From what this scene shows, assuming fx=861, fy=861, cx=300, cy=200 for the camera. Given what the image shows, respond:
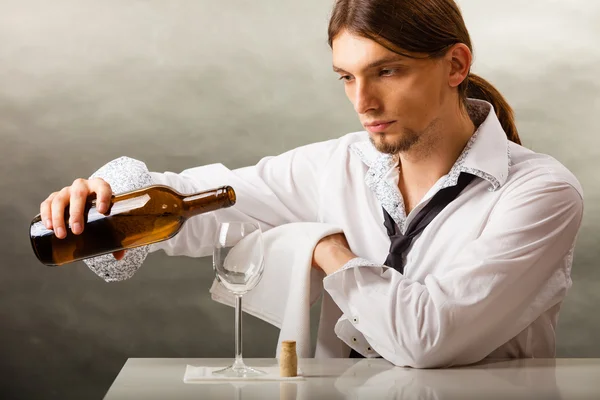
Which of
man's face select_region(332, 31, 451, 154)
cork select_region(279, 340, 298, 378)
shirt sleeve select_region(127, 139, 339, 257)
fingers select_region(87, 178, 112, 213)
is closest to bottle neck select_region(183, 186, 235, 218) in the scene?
fingers select_region(87, 178, 112, 213)

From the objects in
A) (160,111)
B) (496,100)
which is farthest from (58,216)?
(160,111)

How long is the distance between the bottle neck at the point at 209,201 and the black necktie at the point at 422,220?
0.55 metres

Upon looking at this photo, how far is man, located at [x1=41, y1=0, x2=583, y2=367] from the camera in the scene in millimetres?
1632

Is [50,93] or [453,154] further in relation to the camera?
[50,93]

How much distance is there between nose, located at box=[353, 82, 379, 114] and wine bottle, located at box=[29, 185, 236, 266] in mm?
482

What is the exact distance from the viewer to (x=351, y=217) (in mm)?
2043

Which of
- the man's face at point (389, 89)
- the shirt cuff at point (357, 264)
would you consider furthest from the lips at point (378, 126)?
the shirt cuff at point (357, 264)

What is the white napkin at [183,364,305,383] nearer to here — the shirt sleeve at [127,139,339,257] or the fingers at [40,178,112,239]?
the fingers at [40,178,112,239]

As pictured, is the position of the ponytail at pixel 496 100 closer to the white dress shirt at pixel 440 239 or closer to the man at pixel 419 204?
the man at pixel 419 204

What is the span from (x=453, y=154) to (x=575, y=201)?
1.02ft

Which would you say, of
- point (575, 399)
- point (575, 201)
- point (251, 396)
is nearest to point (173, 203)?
point (251, 396)

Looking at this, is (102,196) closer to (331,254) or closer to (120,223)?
(120,223)

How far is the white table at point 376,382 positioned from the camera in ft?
4.15

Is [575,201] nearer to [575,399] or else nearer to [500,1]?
[575,399]
